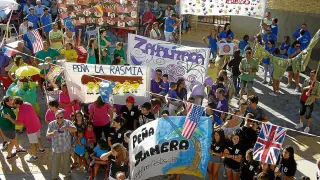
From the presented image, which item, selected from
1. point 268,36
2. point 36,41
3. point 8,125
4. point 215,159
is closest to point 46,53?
point 36,41

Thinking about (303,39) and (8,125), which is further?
(303,39)

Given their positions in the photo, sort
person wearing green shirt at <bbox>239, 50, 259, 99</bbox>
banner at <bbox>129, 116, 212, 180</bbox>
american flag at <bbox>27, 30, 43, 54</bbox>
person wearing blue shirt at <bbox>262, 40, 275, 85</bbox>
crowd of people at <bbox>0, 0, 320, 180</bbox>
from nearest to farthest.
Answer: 1. banner at <bbox>129, 116, 212, 180</bbox>
2. crowd of people at <bbox>0, 0, 320, 180</bbox>
3. person wearing green shirt at <bbox>239, 50, 259, 99</bbox>
4. american flag at <bbox>27, 30, 43, 54</bbox>
5. person wearing blue shirt at <bbox>262, 40, 275, 85</bbox>

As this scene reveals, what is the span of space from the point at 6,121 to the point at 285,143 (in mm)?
6510

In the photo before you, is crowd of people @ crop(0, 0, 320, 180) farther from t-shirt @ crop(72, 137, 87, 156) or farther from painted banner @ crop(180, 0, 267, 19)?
painted banner @ crop(180, 0, 267, 19)

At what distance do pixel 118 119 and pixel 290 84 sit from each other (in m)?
7.63

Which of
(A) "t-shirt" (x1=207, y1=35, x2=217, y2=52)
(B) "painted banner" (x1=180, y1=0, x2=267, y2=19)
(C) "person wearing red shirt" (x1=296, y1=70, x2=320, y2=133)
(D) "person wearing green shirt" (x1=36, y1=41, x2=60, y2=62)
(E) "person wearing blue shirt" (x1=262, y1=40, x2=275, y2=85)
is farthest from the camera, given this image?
(A) "t-shirt" (x1=207, y1=35, x2=217, y2=52)

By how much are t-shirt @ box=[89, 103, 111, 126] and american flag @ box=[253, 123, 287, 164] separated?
3.31 m

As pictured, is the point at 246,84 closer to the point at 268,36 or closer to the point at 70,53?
the point at 268,36

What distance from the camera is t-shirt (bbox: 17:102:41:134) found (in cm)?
880

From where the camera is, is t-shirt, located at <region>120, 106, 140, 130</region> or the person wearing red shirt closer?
t-shirt, located at <region>120, 106, 140, 130</region>

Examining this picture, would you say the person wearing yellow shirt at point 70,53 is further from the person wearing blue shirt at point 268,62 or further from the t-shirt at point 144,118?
the person wearing blue shirt at point 268,62

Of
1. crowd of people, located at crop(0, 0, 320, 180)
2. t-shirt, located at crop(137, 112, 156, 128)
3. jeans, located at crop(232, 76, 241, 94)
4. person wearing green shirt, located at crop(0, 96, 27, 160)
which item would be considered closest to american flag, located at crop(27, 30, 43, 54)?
crowd of people, located at crop(0, 0, 320, 180)

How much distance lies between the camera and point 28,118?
892 cm

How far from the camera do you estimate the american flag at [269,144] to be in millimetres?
7371
